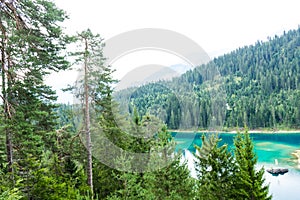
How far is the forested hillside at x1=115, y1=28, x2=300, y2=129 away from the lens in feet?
51.9

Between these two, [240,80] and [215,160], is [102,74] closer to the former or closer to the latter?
[215,160]

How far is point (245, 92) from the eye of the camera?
329 ft

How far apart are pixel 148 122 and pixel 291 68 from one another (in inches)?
4278

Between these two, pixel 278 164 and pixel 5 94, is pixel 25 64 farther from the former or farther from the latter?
pixel 278 164

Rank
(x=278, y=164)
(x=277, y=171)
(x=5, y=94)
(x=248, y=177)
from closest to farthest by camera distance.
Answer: (x=5, y=94) < (x=248, y=177) < (x=277, y=171) < (x=278, y=164)

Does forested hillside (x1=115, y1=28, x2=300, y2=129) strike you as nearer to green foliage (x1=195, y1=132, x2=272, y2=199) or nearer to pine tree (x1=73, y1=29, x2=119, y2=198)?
pine tree (x1=73, y1=29, x2=119, y2=198)

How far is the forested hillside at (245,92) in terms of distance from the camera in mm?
15820

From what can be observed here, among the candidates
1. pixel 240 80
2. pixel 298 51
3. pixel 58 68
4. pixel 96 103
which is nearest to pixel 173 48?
pixel 96 103

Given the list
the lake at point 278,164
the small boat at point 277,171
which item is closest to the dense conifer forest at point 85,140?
the lake at point 278,164

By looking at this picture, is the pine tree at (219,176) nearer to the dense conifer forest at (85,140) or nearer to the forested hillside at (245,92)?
the dense conifer forest at (85,140)

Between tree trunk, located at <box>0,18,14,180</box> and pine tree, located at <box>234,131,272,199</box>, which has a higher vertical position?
tree trunk, located at <box>0,18,14,180</box>

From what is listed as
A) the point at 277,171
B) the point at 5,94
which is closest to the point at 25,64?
the point at 5,94

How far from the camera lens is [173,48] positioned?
10969 millimetres

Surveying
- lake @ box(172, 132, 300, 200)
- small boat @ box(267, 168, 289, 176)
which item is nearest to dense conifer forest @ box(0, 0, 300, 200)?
lake @ box(172, 132, 300, 200)
